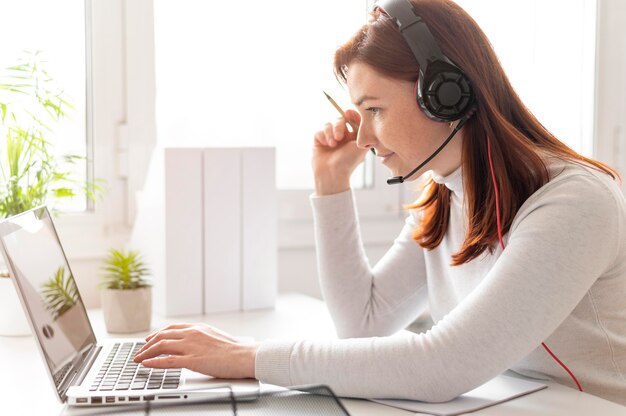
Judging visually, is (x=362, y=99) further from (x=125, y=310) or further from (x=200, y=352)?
(x=125, y=310)

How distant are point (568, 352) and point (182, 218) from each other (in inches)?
30.9

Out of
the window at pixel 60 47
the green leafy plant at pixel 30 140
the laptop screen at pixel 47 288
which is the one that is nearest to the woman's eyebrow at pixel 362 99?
the laptop screen at pixel 47 288

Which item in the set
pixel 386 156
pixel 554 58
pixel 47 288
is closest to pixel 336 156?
pixel 386 156

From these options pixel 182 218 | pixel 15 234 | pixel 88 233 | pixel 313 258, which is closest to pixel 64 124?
pixel 88 233

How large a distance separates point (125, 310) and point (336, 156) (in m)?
0.47

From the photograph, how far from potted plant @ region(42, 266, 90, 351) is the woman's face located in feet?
1.66

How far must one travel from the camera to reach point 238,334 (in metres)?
1.40

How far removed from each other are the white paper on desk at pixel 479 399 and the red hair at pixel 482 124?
0.19 metres

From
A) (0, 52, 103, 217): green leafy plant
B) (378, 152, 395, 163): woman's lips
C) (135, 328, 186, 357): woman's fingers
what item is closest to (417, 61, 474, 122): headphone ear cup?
(378, 152, 395, 163): woman's lips

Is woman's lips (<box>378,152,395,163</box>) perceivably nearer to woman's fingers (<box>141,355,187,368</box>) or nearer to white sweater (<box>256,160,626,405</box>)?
white sweater (<box>256,160,626,405</box>)

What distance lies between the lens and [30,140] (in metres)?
1.56

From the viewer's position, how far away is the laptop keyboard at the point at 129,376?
0.95m

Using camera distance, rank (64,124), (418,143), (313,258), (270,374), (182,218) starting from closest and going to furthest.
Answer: (270,374) → (418,143) → (182,218) → (64,124) → (313,258)

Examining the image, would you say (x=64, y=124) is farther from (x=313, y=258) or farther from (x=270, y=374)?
(x=270, y=374)
